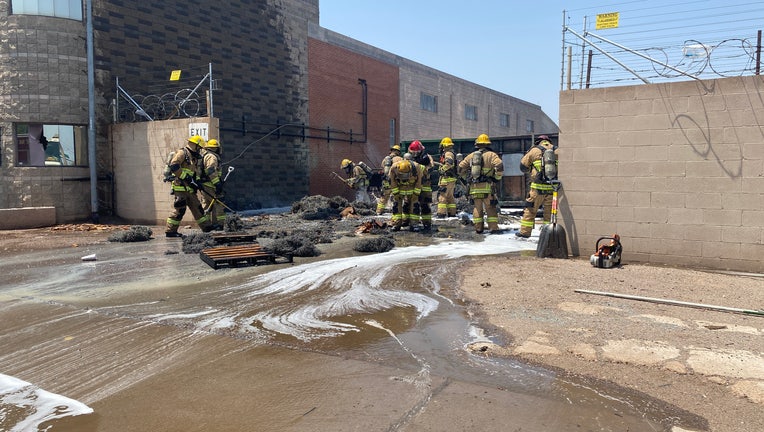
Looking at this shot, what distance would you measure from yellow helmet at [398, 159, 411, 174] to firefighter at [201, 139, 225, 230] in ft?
12.7

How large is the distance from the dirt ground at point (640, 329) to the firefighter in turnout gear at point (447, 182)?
691cm

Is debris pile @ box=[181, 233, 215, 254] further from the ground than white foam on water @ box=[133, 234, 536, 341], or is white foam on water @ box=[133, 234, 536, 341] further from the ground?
debris pile @ box=[181, 233, 215, 254]

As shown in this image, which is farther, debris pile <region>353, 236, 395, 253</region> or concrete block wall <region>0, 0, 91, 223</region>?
concrete block wall <region>0, 0, 91, 223</region>

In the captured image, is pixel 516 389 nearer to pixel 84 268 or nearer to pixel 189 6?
pixel 84 268

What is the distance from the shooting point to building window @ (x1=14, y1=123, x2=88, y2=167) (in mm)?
13836

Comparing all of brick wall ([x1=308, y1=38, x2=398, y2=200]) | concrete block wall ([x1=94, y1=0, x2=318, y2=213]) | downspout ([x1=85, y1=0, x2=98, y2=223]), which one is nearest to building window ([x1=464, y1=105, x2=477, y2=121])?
brick wall ([x1=308, y1=38, x2=398, y2=200])

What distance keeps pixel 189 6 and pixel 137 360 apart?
15.5 meters

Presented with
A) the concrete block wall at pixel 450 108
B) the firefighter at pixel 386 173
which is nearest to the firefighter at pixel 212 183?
the firefighter at pixel 386 173

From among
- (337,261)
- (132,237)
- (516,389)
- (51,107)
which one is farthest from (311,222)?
(516,389)

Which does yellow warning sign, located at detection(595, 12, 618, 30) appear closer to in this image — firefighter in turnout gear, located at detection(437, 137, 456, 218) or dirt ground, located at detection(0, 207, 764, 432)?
dirt ground, located at detection(0, 207, 764, 432)

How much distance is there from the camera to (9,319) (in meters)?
5.07

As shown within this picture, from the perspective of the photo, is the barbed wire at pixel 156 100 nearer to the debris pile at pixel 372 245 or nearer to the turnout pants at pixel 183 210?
the turnout pants at pixel 183 210

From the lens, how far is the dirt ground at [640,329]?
3283 millimetres

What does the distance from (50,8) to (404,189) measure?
10579mm
